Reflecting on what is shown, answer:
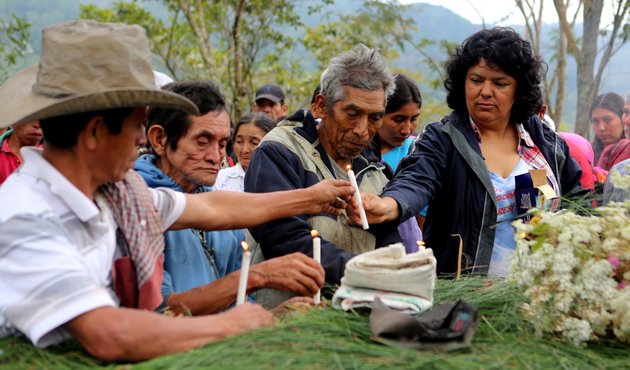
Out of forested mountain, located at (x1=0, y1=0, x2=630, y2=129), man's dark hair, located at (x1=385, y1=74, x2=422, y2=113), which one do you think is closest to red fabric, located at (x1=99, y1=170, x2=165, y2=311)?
man's dark hair, located at (x1=385, y1=74, x2=422, y2=113)

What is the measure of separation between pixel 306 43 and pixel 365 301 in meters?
17.4

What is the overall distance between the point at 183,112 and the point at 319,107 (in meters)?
0.70

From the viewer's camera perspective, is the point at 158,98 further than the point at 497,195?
No

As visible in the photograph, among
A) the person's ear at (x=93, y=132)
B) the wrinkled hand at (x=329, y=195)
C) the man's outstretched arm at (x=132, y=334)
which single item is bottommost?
the man's outstretched arm at (x=132, y=334)

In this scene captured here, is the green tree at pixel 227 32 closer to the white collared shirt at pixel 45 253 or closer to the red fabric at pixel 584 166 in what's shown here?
the red fabric at pixel 584 166

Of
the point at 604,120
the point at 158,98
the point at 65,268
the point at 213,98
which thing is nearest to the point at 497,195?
the point at 213,98

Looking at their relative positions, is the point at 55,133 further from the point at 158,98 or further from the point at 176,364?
the point at 176,364

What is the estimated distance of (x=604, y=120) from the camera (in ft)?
25.7

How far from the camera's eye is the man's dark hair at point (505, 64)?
12.4 ft

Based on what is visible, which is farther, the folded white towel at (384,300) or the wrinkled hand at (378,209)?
the wrinkled hand at (378,209)

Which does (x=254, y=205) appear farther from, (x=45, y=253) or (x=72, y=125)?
(x=45, y=253)

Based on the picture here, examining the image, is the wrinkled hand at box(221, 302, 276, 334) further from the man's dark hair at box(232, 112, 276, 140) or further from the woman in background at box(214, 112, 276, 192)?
the man's dark hair at box(232, 112, 276, 140)

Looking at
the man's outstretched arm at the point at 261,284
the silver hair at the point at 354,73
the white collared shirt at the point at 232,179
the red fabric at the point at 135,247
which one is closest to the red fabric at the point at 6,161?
the white collared shirt at the point at 232,179

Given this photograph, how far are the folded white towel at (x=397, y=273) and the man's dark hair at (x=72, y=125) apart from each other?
89cm
